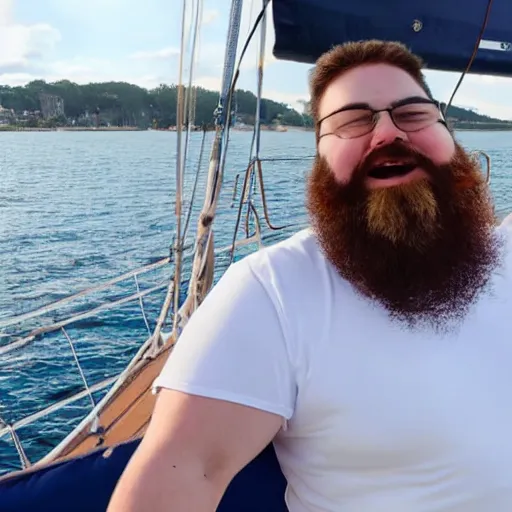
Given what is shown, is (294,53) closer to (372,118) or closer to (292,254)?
(372,118)

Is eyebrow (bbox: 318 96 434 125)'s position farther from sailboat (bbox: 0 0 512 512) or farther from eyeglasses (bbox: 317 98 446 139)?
sailboat (bbox: 0 0 512 512)

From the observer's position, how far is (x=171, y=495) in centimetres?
88

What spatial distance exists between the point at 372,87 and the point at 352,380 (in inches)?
26.0

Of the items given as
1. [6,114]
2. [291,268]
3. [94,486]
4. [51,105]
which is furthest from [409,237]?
[6,114]

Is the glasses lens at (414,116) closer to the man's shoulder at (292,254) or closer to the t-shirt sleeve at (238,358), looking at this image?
the man's shoulder at (292,254)

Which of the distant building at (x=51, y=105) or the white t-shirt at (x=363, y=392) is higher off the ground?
the white t-shirt at (x=363, y=392)

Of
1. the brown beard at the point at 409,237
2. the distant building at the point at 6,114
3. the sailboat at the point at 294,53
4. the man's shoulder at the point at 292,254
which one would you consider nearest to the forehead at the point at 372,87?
the brown beard at the point at 409,237

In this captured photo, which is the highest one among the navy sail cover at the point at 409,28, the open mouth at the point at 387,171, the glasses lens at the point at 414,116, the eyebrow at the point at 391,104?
the navy sail cover at the point at 409,28

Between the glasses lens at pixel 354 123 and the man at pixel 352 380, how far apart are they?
0.14 m

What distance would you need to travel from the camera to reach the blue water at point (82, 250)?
517 centimetres

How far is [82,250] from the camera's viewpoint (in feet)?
35.9

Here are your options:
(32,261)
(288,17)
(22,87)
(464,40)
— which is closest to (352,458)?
(288,17)

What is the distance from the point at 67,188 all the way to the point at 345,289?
20.4m

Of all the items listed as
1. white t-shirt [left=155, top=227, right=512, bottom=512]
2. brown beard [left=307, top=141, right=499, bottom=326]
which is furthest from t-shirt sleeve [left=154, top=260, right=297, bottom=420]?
brown beard [left=307, top=141, right=499, bottom=326]
